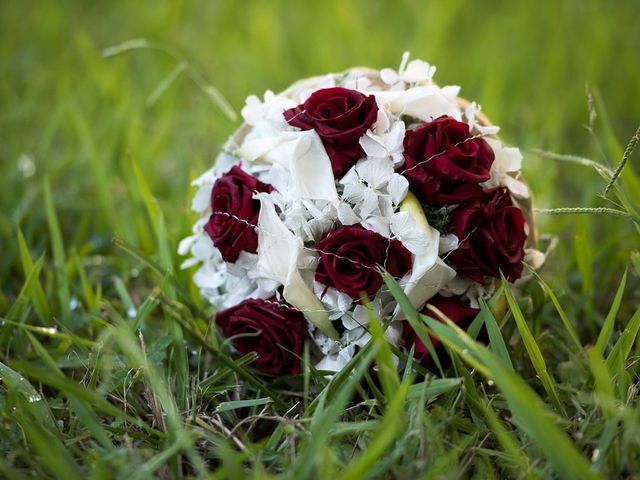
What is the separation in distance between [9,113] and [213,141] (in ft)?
1.91

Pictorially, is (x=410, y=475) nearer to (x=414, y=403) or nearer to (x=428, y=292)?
(x=414, y=403)

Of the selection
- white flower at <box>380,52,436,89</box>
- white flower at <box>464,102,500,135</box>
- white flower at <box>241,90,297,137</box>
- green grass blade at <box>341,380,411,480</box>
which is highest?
white flower at <box>380,52,436,89</box>

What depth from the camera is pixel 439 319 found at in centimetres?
95

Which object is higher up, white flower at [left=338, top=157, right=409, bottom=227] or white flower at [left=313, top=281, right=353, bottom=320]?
white flower at [left=338, top=157, right=409, bottom=227]

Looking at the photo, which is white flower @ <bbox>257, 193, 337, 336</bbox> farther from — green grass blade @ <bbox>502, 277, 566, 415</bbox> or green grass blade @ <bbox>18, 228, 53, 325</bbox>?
green grass blade @ <bbox>18, 228, 53, 325</bbox>

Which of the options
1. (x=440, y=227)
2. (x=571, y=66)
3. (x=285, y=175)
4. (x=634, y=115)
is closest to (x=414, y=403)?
(x=440, y=227)

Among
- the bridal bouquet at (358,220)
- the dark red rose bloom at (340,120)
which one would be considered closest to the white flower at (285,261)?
the bridal bouquet at (358,220)

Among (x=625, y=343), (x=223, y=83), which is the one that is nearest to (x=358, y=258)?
(x=625, y=343)

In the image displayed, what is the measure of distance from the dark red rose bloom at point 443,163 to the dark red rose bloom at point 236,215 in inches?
Result: 8.2

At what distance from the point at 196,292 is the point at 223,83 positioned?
127 cm

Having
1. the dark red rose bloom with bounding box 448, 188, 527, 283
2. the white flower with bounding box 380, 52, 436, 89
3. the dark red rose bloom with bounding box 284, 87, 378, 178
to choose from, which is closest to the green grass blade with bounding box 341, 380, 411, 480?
the dark red rose bloom with bounding box 448, 188, 527, 283

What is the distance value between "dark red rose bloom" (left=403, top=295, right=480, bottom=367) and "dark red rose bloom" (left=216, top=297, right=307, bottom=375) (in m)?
0.15

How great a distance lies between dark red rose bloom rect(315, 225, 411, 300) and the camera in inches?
35.3

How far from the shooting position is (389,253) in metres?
0.90
